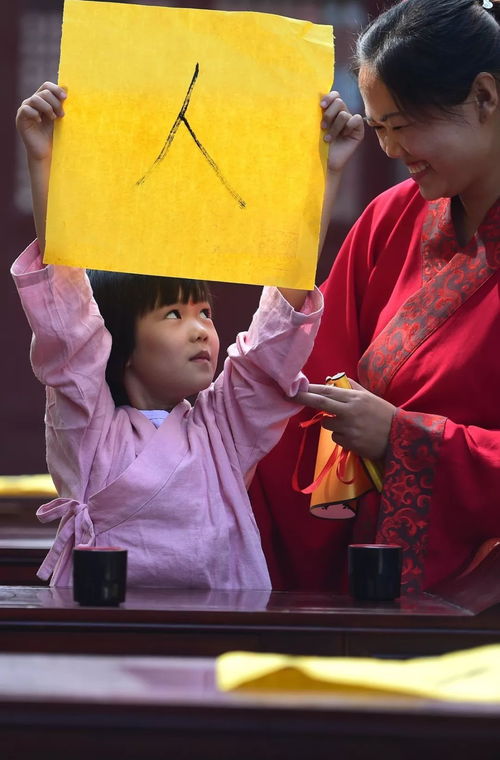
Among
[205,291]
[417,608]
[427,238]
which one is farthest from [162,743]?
[427,238]

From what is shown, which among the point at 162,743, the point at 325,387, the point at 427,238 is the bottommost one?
the point at 162,743

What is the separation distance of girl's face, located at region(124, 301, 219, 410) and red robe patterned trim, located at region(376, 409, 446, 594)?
0.94ft

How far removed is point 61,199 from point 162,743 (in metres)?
0.83

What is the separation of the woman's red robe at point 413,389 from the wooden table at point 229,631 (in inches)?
21.6

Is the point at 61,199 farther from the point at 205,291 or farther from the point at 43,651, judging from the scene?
the point at 43,651

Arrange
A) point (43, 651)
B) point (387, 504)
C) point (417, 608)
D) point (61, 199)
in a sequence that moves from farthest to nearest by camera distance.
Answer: point (387, 504)
point (61, 199)
point (417, 608)
point (43, 651)

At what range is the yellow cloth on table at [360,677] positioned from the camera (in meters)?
0.67

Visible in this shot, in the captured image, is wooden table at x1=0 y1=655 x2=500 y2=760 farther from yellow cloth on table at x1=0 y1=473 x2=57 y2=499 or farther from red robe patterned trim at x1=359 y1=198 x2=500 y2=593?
yellow cloth on table at x1=0 y1=473 x2=57 y2=499

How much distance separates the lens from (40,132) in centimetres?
136

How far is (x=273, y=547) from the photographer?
1.75 m

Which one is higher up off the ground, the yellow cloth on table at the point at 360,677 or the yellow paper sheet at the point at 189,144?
the yellow paper sheet at the point at 189,144

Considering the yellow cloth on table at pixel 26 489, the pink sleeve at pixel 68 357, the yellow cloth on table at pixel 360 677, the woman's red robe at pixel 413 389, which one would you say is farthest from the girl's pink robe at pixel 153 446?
the yellow cloth on table at pixel 26 489

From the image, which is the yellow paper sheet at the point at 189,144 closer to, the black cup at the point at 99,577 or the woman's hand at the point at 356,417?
the woman's hand at the point at 356,417

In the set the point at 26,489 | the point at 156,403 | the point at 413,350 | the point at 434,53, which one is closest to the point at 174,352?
the point at 156,403
